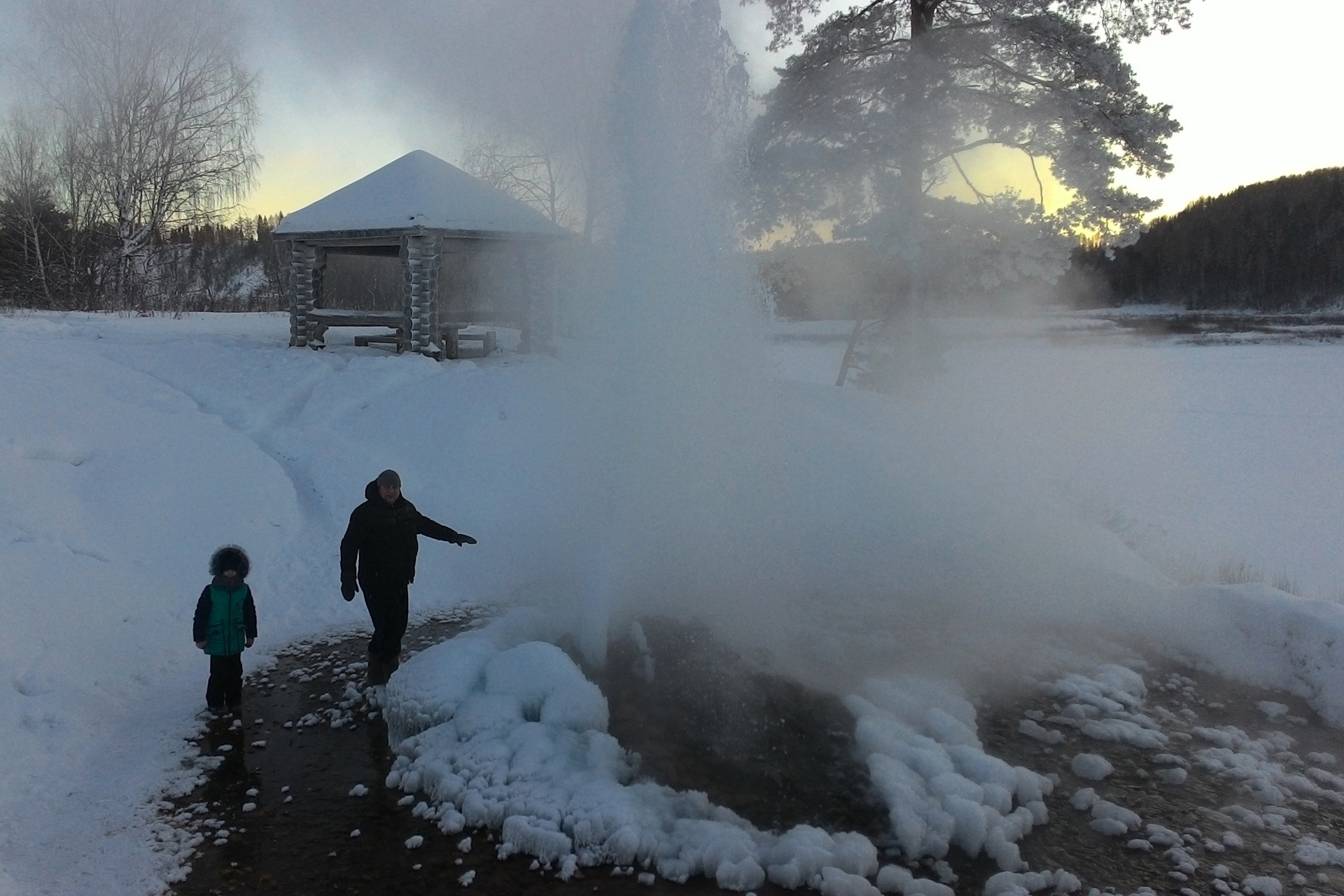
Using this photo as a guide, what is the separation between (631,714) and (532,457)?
6689 mm

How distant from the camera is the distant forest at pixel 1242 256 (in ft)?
155

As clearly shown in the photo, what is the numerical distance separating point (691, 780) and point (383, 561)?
273 cm

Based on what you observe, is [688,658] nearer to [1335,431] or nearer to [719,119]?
[719,119]

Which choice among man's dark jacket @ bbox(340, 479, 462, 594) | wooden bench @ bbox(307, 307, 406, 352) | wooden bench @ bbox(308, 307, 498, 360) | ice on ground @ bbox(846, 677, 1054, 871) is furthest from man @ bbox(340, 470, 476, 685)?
wooden bench @ bbox(307, 307, 406, 352)

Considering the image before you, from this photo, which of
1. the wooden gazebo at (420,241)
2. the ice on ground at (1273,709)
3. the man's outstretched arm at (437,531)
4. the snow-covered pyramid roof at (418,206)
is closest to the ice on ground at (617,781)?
the man's outstretched arm at (437,531)

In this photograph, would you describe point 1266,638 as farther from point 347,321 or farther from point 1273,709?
point 347,321

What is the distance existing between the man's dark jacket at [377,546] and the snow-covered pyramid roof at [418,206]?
10.5 meters

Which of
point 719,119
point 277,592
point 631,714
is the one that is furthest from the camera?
point 719,119

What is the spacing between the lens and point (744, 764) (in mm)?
4930

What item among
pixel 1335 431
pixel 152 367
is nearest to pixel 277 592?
pixel 152 367

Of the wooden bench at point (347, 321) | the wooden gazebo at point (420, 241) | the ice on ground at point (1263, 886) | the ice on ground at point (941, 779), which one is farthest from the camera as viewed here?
the wooden bench at point (347, 321)

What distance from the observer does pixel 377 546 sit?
584cm

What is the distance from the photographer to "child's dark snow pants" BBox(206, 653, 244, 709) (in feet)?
17.8

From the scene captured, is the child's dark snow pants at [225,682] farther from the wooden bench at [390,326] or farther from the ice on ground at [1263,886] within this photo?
the wooden bench at [390,326]
